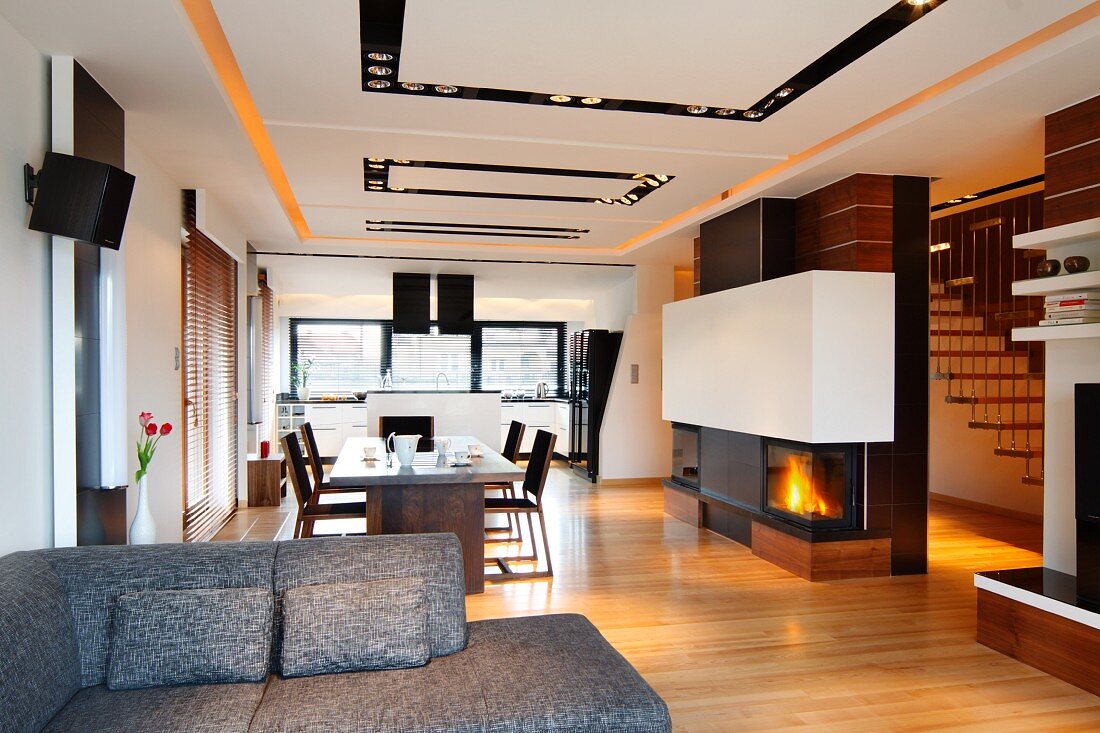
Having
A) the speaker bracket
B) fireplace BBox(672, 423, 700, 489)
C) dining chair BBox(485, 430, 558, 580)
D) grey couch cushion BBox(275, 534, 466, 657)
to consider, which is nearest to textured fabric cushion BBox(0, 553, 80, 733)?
grey couch cushion BBox(275, 534, 466, 657)

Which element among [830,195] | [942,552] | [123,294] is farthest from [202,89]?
[942,552]

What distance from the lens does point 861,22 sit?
2.84 meters

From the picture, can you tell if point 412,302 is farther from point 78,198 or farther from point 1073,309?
Answer: point 1073,309

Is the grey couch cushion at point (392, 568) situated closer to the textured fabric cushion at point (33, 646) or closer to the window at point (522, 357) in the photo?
the textured fabric cushion at point (33, 646)

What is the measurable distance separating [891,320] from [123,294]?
166 inches

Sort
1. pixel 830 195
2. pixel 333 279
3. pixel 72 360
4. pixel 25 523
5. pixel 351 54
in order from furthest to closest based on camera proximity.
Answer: pixel 333 279
pixel 830 195
pixel 351 54
pixel 72 360
pixel 25 523

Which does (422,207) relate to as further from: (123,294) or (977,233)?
(977,233)

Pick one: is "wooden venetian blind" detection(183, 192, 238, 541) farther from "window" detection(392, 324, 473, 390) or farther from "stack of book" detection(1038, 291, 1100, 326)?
"stack of book" detection(1038, 291, 1100, 326)

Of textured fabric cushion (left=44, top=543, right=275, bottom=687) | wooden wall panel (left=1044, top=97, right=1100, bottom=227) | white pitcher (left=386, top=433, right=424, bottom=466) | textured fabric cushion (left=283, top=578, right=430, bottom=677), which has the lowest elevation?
textured fabric cushion (left=283, top=578, right=430, bottom=677)

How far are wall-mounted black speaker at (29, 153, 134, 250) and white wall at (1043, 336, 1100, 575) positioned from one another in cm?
427

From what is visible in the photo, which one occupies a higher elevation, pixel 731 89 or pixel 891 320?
pixel 731 89

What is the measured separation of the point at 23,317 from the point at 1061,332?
4265 millimetres

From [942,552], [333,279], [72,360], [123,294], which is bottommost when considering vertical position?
[942,552]

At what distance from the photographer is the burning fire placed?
4.94 meters
